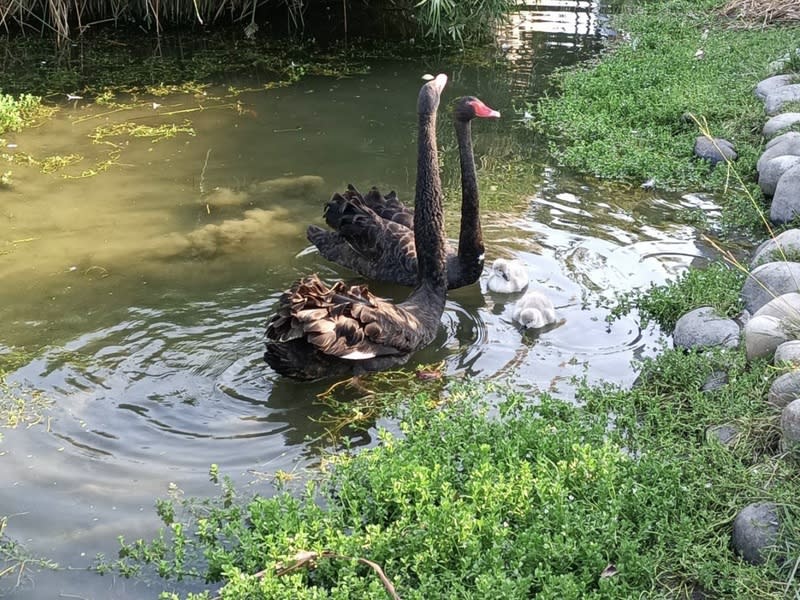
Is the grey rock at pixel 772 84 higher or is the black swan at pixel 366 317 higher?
the grey rock at pixel 772 84

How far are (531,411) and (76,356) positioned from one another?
2591mm

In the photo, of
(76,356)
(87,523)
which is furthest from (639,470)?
(76,356)

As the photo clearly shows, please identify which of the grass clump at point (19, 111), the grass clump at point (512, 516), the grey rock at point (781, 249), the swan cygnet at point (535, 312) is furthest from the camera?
the grass clump at point (19, 111)

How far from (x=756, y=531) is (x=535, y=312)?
7.28ft

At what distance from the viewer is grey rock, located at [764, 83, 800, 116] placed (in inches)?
317

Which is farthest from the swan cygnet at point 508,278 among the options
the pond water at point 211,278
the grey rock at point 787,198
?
the grey rock at point 787,198

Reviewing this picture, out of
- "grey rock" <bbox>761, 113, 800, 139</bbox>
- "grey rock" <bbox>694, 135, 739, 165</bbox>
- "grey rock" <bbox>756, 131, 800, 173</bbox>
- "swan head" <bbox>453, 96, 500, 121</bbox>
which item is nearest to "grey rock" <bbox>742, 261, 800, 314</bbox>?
"swan head" <bbox>453, 96, 500, 121</bbox>

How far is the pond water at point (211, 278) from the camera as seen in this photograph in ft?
14.1

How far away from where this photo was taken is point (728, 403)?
14.4 ft

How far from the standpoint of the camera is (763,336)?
4.54 m

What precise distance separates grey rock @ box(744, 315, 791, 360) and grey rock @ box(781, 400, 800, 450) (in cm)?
70

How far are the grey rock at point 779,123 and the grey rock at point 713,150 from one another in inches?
12.4

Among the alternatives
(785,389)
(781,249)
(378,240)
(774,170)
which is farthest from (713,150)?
(785,389)

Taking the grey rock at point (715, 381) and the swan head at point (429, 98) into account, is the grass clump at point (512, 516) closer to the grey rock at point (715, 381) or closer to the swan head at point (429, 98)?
the grey rock at point (715, 381)
